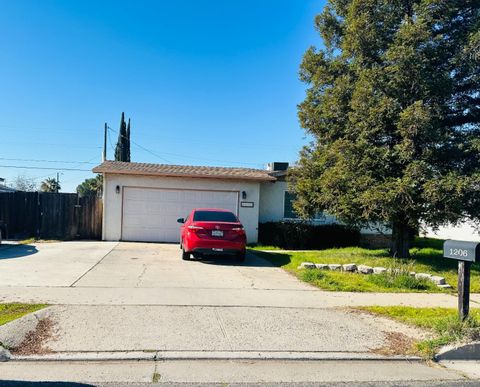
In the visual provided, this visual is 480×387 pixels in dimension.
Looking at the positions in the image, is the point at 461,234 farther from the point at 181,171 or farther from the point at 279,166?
the point at 181,171

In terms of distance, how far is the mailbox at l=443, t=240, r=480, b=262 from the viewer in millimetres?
5433

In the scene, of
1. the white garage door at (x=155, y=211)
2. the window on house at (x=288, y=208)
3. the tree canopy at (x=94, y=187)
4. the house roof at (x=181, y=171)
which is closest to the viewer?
the house roof at (x=181, y=171)

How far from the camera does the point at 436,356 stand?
5.12m

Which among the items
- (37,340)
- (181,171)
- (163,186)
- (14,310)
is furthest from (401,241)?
(37,340)

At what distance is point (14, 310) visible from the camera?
6.32 metres

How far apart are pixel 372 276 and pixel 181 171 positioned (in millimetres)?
9654

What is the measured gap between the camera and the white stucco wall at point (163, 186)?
55.2ft

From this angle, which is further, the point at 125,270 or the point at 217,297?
the point at 125,270

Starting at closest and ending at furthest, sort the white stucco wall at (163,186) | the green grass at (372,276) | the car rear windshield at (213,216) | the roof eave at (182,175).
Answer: the green grass at (372,276) → the car rear windshield at (213,216) → the roof eave at (182,175) → the white stucco wall at (163,186)

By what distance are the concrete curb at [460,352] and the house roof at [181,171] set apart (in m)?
12.6

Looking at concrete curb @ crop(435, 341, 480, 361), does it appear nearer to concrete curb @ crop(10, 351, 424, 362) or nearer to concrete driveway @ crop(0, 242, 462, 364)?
concrete curb @ crop(10, 351, 424, 362)

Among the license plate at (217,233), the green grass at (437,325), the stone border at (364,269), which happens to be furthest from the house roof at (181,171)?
the green grass at (437,325)

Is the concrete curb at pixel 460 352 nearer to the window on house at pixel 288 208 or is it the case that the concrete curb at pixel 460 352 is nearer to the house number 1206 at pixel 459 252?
the house number 1206 at pixel 459 252

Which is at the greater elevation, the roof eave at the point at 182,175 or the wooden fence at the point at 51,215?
the roof eave at the point at 182,175
